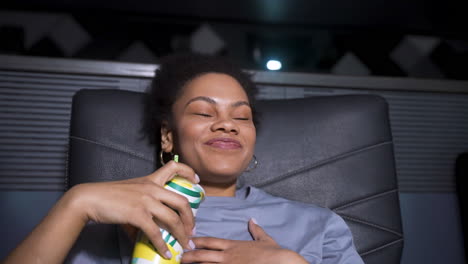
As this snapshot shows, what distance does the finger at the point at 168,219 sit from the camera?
2.01 ft

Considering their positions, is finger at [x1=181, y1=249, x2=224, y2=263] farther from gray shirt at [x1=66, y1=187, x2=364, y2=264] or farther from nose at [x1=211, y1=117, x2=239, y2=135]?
nose at [x1=211, y1=117, x2=239, y2=135]

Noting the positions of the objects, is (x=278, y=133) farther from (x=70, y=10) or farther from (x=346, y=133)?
(x=70, y=10)

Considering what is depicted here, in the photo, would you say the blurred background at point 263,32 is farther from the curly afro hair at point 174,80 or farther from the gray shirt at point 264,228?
the gray shirt at point 264,228

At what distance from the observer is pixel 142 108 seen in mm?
1101

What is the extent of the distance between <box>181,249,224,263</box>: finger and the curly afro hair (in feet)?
1.36

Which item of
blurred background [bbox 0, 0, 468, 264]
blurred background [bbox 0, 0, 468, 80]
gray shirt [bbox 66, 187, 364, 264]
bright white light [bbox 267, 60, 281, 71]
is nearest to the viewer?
gray shirt [bbox 66, 187, 364, 264]

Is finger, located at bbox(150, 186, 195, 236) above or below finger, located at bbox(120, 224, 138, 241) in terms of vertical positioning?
above

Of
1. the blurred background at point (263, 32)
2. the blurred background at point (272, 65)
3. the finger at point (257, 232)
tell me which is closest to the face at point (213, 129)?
the finger at point (257, 232)

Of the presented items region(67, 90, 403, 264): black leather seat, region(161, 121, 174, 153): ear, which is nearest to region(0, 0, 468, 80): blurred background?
region(67, 90, 403, 264): black leather seat

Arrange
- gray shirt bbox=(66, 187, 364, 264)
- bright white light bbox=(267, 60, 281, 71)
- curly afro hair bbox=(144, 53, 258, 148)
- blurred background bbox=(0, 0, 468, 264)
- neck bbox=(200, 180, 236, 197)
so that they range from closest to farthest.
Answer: gray shirt bbox=(66, 187, 364, 264) < neck bbox=(200, 180, 236, 197) < curly afro hair bbox=(144, 53, 258, 148) < blurred background bbox=(0, 0, 468, 264) < bright white light bbox=(267, 60, 281, 71)

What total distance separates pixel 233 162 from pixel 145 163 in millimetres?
317

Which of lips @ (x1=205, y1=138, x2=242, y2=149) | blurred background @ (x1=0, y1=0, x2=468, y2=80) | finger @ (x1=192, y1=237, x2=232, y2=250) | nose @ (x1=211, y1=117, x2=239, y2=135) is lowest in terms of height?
finger @ (x1=192, y1=237, x2=232, y2=250)

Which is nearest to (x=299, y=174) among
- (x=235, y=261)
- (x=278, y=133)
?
(x=278, y=133)

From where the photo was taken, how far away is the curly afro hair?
1066 millimetres
